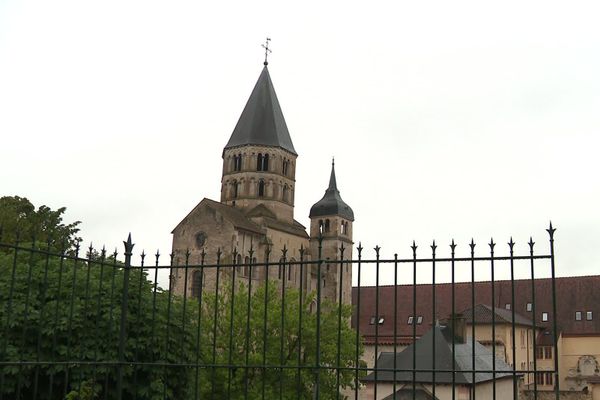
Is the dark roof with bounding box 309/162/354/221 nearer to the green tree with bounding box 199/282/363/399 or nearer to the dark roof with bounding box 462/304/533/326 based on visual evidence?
the dark roof with bounding box 462/304/533/326

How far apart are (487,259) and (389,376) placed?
2241 cm

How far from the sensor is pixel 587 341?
168 feet

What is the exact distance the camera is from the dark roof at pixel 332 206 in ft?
177

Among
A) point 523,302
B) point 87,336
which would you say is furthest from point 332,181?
point 87,336

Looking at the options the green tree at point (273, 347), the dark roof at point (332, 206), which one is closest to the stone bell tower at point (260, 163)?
the dark roof at point (332, 206)

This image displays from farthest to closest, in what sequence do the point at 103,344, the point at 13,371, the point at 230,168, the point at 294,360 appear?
the point at 230,168
the point at 294,360
the point at 103,344
the point at 13,371

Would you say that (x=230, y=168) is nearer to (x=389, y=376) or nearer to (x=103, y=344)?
(x=389, y=376)

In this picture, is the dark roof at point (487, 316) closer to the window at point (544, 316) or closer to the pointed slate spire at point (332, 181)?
the window at point (544, 316)

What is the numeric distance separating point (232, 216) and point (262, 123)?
9.71 m

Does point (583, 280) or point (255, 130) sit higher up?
point (255, 130)

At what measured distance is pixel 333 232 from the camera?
53.1 metres

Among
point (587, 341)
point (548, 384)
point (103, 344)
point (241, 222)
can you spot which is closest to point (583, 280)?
point (587, 341)

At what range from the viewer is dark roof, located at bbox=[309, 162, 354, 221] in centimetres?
5400

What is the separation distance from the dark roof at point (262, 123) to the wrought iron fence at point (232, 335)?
451 inches
